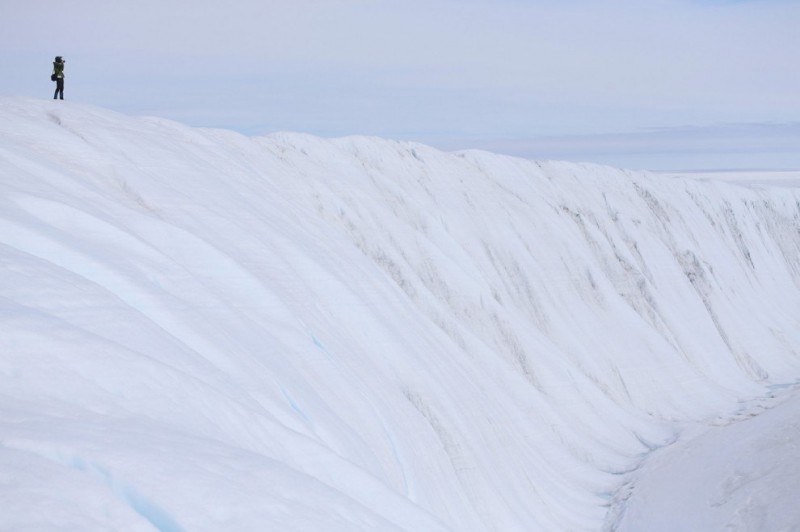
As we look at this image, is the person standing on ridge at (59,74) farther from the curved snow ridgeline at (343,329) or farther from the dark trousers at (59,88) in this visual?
the curved snow ridgeline at (343,329)

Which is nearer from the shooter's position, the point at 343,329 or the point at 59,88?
the point at 343,329

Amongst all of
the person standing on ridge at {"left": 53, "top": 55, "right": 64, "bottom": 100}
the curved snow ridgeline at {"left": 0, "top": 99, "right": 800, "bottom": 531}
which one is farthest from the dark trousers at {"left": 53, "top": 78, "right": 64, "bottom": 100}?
the curved snow ridgeline at {"left": 0, "top": 99, "right": 800, "bottom": 531}

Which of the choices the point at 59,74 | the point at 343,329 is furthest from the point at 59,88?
the point at 343,329

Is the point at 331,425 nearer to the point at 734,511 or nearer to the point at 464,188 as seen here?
the point at 734,511

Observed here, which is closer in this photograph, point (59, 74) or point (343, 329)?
point (343, 329)

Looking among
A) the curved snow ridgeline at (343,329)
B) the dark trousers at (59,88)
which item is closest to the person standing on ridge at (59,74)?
the dark trousers at (59,88)

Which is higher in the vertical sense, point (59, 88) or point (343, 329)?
point (59, 88)

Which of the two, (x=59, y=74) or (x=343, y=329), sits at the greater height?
(x=59, y=74)

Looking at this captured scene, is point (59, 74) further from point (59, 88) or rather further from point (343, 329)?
point (343, 329)

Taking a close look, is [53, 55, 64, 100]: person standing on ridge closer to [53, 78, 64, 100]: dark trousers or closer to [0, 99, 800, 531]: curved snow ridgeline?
[53, 78, 64, 100]: dark trousers
